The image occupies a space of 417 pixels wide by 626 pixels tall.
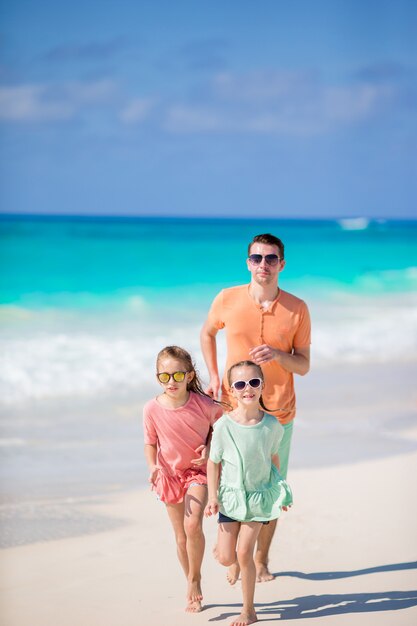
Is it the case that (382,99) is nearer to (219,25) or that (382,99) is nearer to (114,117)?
(219,25)

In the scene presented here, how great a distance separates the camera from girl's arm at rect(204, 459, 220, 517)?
9.14 ft

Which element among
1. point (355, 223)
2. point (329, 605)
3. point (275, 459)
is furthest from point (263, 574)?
point (355, 223)

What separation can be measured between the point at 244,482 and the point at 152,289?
10.7m

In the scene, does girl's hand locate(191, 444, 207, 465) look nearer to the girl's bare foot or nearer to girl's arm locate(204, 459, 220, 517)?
girl's arm locate(204, 459, 220, 517)

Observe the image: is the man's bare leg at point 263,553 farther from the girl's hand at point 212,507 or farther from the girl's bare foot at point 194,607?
the girl's hand at point 212,507

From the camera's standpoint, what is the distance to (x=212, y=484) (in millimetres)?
2811

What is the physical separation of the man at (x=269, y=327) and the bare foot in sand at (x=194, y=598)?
0.17 metres

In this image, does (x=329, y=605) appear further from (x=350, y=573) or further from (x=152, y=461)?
(x=152, y=461)

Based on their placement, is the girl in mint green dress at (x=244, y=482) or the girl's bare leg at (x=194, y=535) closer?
the girl in mint green dress at (x=244, y=482)

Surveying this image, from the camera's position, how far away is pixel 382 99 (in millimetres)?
12656

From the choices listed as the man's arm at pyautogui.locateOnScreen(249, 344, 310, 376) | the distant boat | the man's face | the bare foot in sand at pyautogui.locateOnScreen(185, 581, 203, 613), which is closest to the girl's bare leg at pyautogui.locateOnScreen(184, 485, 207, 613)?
the bare foot in sand at pyautogui.locateOnScreen(185, 581, 203, 613)

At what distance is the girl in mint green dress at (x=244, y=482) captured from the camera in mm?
2779

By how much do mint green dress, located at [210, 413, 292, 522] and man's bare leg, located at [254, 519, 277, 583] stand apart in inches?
17.7

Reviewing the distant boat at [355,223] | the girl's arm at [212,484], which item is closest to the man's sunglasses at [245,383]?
the girl's arm at [212,484]
